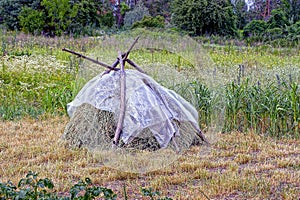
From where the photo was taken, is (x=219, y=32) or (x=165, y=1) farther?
(x=165, y=1)

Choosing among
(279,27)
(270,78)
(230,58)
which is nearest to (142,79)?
(270,78)

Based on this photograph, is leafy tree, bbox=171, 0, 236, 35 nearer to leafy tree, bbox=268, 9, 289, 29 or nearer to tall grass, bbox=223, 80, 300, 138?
leafy tree, bbox=268, 9, 289, 29

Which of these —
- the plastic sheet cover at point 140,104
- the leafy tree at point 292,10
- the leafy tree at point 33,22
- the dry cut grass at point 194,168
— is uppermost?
the leafy tree at point 292,10

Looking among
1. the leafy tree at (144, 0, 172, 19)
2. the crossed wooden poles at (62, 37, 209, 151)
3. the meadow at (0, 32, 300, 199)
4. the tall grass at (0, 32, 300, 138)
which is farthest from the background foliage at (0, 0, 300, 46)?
the crossed wooden poles at (62, 37, 209, 151)

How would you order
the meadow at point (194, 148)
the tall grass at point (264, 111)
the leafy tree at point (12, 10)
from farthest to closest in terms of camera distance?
1. the leafy tree at point (12, 10)
2. the tall grass at point (264, 111)
3. the meadow at point (194, 148)

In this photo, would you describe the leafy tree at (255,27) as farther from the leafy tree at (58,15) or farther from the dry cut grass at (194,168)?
the dry cut grass at (194,168)

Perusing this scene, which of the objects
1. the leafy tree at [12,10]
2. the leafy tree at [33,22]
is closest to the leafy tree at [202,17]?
the leafy tree at [33,22]

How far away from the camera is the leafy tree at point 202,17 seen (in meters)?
16.5

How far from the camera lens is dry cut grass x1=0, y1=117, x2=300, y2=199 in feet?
9.96

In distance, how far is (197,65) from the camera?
4.23 m

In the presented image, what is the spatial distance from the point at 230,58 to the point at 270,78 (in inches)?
156

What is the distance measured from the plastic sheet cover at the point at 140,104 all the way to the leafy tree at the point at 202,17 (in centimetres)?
1246

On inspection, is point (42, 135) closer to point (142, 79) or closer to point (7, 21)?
point (142, 79)

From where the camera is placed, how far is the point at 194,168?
359 centimetres
